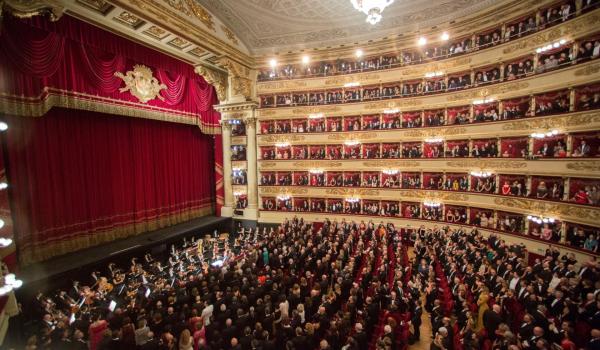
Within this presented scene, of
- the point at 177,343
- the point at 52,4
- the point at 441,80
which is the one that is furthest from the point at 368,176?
the point at 52,4

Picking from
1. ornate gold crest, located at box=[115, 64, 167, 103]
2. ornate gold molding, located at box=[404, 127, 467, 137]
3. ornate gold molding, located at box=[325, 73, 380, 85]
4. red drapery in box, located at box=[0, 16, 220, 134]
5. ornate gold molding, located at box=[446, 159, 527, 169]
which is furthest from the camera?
ornate gold molding, located at box=[325, 73, 380, 85]

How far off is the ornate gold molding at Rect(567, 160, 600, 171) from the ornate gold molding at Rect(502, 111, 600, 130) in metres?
1.58

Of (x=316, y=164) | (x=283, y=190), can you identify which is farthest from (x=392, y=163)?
(x=283, y=190)

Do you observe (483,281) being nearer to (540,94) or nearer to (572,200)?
(572,200)

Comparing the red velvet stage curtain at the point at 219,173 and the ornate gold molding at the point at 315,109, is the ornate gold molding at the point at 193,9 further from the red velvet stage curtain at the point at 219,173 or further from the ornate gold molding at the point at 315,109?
the red velvet stage curtain at the point at 219,173

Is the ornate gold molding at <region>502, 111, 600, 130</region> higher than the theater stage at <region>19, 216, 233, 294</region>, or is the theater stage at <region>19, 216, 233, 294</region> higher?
the ornate gold molding at <region>502, 111, 600, 130</region>

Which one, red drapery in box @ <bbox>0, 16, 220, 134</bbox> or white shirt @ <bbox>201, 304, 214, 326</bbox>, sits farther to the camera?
red drapery in box @ <bbox>0, 16, 220, 134</bbox>

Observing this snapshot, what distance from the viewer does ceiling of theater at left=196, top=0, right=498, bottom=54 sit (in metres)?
15.9

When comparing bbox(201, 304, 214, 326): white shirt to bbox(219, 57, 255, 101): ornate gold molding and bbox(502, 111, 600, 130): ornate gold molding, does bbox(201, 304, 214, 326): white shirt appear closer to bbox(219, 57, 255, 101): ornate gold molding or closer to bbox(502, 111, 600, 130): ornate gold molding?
bbox(219, 57, 255, 101): ornate gold molding

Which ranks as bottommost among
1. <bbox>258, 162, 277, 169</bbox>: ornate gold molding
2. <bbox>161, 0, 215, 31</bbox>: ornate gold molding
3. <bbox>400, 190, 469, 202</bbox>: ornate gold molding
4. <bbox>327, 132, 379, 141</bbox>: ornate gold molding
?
<bbox>400, 190, 469, 202</bbox>: ornate gold molding

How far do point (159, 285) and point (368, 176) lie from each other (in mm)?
14114

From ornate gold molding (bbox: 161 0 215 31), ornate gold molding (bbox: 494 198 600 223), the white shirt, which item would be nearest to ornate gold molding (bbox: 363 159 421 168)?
ornate gold molding (bbox: 494 198 600 223)

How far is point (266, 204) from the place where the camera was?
848 inches

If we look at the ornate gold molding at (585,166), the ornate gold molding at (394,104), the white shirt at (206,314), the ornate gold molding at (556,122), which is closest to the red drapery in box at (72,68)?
the white shirt at (206,314)
